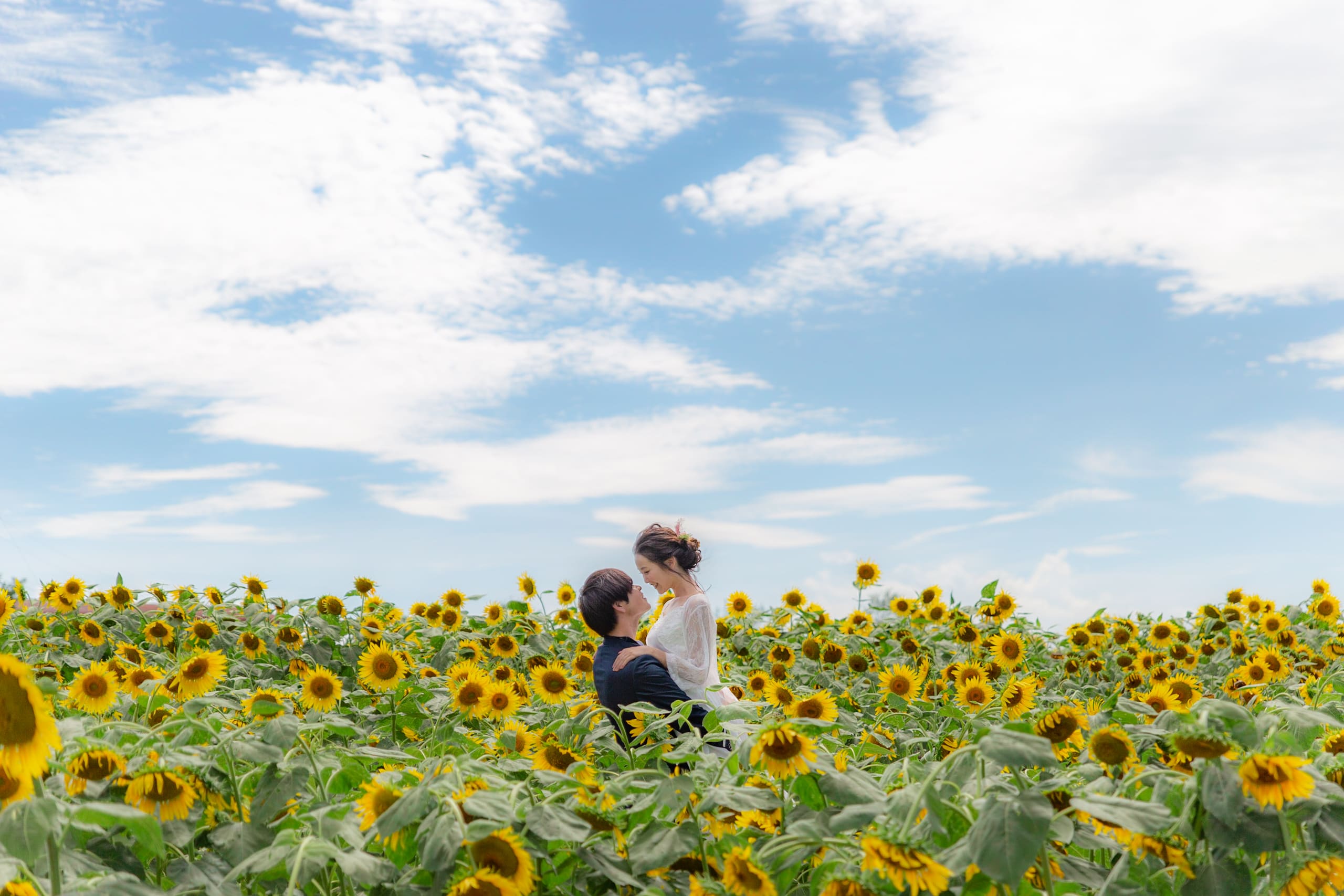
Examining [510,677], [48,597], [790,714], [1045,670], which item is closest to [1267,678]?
[1045,670]

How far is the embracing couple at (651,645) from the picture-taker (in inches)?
230

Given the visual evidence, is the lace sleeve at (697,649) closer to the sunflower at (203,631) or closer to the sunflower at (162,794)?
the sunflower at (203,631)

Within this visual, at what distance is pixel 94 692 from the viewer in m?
5.30

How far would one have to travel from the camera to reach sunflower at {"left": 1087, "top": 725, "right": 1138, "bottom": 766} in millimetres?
2539

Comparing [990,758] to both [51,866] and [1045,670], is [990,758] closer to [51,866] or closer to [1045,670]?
[51,866]

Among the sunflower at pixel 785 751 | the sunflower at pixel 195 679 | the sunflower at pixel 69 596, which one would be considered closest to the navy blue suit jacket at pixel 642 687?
the sunflower at pixel 195 679

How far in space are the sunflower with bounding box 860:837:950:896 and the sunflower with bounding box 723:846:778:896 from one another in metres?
0.24

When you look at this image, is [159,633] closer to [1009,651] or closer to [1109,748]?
[1009,651]

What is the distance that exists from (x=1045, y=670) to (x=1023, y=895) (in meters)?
7.06

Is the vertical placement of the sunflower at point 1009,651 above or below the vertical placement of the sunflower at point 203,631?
below

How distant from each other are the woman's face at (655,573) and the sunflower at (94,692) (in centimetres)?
317

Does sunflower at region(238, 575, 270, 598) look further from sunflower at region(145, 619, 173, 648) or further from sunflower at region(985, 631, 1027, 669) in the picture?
sunflower at region(985, 631, 1027, 669)

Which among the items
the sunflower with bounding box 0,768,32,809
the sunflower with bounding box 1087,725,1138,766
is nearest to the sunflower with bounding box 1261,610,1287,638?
the sunflower with bounding box 1087,725,1138,766

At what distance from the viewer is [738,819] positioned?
246cm
